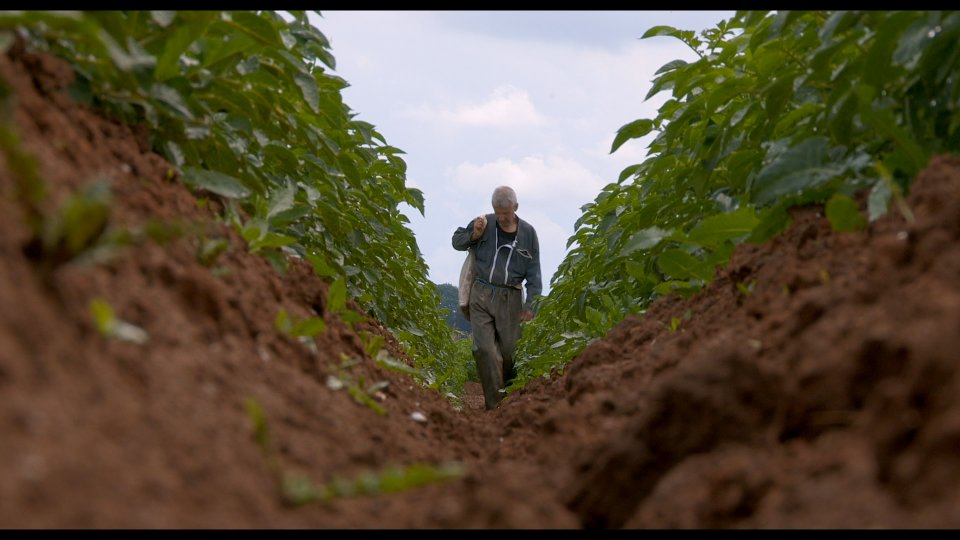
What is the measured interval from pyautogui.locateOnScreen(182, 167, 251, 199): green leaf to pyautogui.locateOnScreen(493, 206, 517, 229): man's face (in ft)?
19.4

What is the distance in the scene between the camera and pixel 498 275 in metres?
8.54

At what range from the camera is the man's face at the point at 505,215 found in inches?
335

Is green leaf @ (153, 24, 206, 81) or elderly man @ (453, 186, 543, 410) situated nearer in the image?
green leaf @ (153, 24, 206, 81)

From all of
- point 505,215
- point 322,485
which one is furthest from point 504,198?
point 322,485

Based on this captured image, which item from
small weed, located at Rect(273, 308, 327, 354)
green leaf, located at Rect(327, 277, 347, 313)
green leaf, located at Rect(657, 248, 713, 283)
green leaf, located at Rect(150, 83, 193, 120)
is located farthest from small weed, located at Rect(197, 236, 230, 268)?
green leaf, located at Rect(657, 248, 713, 283)

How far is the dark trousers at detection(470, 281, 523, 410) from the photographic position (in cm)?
868

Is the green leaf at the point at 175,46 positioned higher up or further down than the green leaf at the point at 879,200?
higher up

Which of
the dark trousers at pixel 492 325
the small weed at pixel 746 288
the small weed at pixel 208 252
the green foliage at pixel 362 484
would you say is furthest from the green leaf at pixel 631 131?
the dark trousers at pixel 492 325

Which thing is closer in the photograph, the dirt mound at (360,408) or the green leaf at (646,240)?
the dirt mound at (360,408)

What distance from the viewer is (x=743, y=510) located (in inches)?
48.4

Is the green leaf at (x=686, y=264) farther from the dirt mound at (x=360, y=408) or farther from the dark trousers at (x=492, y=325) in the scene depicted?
the dark trousers at (x=492, y=325)

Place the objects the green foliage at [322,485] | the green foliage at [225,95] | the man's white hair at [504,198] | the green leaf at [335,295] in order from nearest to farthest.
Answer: the green foliage at [322,485] < the green foliage at [225,95] < the green leaf at [335,295] < the man's white hair at [504,198]

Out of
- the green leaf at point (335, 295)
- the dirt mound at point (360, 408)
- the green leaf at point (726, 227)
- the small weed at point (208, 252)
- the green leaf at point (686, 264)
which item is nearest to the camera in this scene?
the dirt mound at point (360, 408)

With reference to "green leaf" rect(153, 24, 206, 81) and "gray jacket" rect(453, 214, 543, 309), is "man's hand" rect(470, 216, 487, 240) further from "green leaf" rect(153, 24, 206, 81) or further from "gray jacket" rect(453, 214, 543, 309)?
"green leaf" rect(153, 24, 206, 81)
